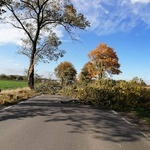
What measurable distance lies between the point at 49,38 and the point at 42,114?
2546 cm

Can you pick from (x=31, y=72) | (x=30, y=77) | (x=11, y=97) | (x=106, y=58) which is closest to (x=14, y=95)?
(x=11, y=97)

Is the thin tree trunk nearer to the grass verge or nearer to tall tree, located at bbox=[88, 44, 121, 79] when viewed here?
the grass verge

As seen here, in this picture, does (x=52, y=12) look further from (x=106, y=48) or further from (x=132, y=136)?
(x=106, y=48)

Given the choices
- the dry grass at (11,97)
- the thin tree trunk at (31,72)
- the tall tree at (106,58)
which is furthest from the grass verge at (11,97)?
the tall tree at (106,58)

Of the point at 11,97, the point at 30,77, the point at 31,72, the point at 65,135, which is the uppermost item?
the point at 31,72

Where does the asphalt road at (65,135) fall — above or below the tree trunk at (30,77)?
below

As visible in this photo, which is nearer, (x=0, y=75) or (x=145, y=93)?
(x=145, y=93)

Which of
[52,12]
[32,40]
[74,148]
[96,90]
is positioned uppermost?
[52,12]

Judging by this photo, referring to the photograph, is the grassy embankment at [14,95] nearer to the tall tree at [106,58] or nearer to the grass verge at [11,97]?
the grass verge at [11,97]

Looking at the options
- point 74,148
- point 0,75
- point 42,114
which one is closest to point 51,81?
point 42,114

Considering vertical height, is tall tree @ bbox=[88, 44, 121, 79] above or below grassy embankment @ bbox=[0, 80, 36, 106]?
above

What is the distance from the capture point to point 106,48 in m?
77.2

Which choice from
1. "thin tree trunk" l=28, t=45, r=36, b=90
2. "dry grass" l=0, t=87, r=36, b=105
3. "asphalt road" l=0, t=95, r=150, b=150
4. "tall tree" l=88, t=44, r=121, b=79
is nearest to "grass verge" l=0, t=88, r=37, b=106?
"dry grass" l=0, t=87, r=36, b=105

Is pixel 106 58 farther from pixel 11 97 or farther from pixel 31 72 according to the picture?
pixel 11 97
